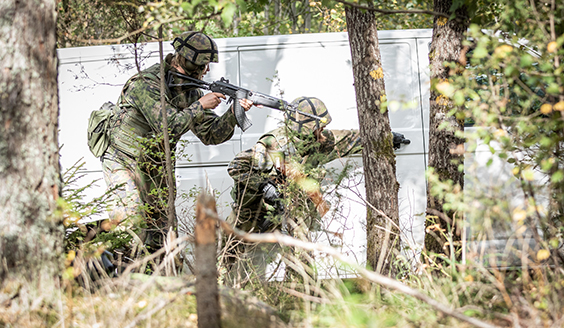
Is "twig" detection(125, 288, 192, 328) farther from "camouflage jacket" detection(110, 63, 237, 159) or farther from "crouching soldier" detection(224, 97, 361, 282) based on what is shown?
"camouflage jacket" detection(110, 63, 237, 159)

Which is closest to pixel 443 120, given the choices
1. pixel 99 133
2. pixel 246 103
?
pixel 246 103

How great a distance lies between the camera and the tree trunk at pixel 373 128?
2.86m

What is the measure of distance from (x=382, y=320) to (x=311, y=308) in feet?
1.05

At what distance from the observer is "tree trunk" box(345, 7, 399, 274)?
286 centimetres

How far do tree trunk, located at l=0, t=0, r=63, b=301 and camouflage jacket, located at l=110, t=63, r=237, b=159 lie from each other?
50.7 inches

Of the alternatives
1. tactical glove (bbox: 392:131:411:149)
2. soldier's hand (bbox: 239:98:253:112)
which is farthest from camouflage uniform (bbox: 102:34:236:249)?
tactical glove (bbox: 392:131:411:149)

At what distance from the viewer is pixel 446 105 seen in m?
2.73

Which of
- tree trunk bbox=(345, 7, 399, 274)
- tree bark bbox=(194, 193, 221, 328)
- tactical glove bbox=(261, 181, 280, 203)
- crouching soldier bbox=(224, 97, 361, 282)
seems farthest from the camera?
tactical glove bbox=(261, 181, 280, 203)

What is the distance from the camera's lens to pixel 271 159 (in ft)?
10.7

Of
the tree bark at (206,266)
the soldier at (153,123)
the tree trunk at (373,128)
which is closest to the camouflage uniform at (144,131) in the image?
the soldier at (153,123)

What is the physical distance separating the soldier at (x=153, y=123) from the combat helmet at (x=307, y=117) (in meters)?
0.36

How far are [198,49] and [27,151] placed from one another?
72.8 inches

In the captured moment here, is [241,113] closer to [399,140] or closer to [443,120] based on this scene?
[399,140]

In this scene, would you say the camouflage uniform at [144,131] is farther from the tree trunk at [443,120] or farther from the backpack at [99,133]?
the tree trunk at [443,120]
